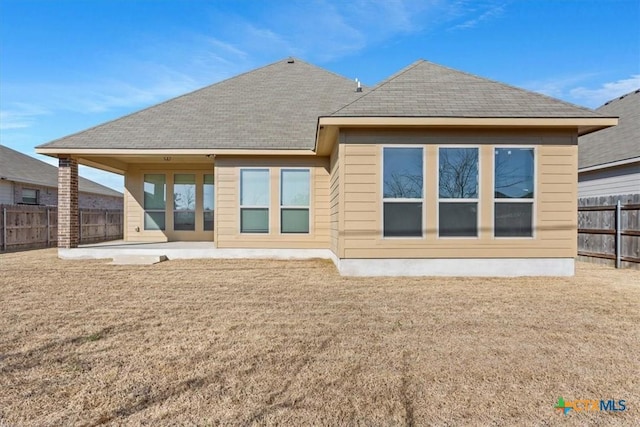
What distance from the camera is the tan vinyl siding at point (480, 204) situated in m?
7.15

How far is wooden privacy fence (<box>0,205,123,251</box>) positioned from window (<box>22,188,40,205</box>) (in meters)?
3.80

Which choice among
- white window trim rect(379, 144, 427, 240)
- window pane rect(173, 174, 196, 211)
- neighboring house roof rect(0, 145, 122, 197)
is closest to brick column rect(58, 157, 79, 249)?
window pane rect(173, 174, 196, 211)

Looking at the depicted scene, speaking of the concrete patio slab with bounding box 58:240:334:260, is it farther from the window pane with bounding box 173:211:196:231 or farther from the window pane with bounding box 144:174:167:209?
the window pane with bounding box 144:174:167:209

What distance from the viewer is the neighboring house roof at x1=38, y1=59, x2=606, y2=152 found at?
7.10 m

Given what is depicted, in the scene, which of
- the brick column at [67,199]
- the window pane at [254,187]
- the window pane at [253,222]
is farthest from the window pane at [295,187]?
the brick column at [67,199]

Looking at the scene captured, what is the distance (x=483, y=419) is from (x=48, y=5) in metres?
13.5

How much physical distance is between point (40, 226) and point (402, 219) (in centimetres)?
1445

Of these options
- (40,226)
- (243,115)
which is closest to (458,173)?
(243,115)

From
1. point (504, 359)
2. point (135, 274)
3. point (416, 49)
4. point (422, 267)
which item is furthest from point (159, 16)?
point (504, 359)

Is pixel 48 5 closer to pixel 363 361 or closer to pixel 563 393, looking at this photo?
pixel 363 361

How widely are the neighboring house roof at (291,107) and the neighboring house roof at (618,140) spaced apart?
16.1ft

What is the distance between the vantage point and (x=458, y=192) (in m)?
7.19

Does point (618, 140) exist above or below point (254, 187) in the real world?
above

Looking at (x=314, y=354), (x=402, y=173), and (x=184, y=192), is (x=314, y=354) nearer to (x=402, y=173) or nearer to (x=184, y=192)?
(x=402, y=173)
